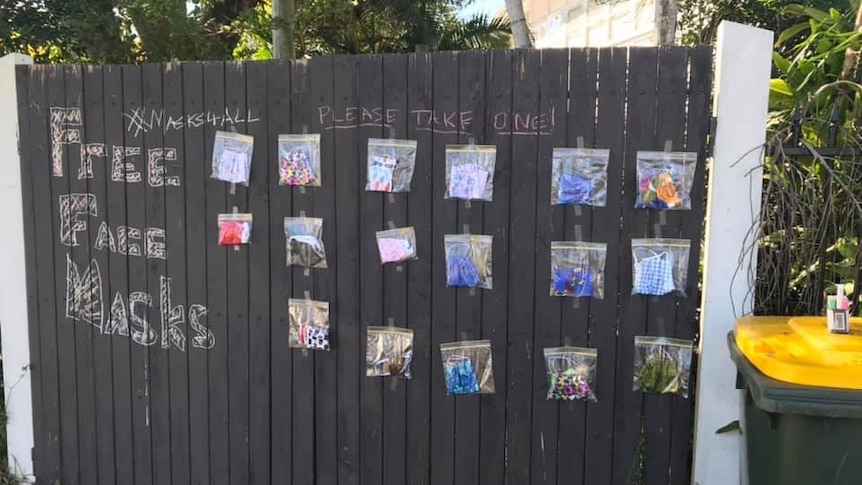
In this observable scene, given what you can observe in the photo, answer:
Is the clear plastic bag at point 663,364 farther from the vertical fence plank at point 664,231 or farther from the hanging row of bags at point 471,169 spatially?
the hanging row of bags at point 471,169

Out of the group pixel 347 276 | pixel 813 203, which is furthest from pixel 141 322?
pixel 813 203

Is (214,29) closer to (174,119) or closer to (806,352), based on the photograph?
(174,119)

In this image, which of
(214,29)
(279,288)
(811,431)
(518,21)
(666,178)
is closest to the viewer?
(811,431)

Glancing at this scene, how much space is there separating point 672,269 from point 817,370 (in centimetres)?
83

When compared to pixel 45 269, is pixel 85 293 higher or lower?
lower

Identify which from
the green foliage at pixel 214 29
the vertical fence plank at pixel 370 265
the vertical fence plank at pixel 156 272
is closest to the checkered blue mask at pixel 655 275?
the vertical fence plank at pixel 370 265

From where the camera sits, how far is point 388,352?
323cm

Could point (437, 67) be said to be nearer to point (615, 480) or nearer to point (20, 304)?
point (615, 480)

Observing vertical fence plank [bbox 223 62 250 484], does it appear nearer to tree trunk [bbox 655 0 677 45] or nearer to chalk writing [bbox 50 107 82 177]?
chalk writing [bbox 50 107 82 177]

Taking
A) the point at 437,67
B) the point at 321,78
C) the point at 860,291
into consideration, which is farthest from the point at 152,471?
the point at 860,291

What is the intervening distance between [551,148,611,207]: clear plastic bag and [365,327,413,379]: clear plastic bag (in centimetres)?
98

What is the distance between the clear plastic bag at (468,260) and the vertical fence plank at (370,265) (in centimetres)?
35

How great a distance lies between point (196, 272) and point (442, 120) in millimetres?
1507

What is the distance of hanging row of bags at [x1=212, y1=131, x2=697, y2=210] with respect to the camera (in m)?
2.89
